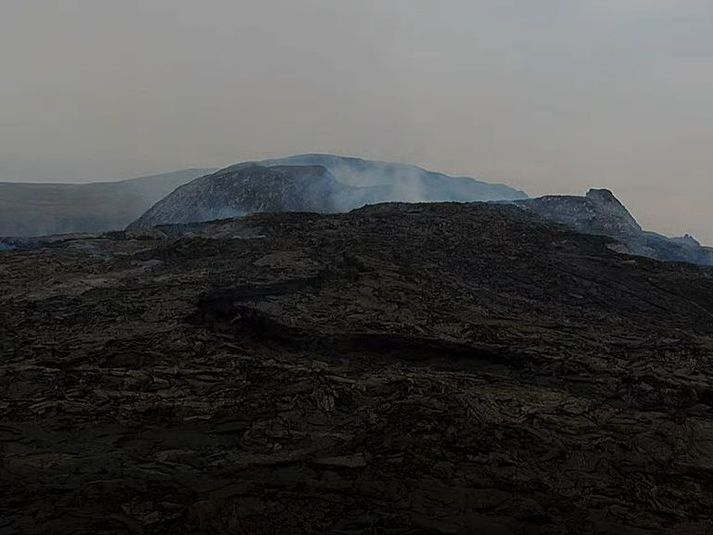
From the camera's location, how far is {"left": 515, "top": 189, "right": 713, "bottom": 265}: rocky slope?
727 inches

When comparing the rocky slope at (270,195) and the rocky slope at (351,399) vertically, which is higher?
the rocky slope at (270,195)

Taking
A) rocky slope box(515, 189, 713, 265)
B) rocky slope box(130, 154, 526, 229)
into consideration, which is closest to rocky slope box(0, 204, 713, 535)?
rocky slope box(515, 189, 713, 265)

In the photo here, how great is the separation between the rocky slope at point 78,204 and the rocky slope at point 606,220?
26.3 m

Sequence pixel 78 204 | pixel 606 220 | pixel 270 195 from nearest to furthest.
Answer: pixel 606 220 < pixel 270 195 < pixel 78 204

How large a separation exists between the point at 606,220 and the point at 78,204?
124 ft

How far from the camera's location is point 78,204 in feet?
148

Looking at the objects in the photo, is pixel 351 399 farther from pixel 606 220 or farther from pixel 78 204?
pixel 78 204

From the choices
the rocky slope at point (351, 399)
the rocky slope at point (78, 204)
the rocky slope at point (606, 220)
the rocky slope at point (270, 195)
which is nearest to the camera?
the rocky slope at point (351, 399)

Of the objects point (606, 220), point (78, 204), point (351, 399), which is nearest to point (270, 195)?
point (606, 220)

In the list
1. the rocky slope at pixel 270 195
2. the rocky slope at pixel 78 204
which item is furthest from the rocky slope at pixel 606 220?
the rocky slope at pixel 78 204

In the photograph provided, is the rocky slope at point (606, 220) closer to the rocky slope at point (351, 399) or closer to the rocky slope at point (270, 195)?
the rocky slope at point (351, 399)

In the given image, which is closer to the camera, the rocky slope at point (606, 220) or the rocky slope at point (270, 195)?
the rocky slope at point (606, 220)

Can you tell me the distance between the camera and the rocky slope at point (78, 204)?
1483 inches

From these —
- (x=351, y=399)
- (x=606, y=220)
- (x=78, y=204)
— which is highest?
(x=78, y=204)
